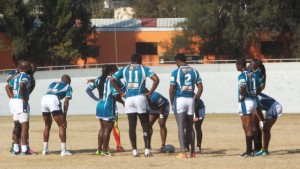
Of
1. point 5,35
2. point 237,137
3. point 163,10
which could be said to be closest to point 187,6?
point 5,35

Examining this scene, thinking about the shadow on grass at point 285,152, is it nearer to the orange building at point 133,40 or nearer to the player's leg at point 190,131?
the player's leg at point 190,131

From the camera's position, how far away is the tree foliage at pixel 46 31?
73812 millimetres

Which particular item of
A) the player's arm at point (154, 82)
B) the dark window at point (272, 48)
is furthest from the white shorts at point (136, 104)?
the dark window at point (272, 48)

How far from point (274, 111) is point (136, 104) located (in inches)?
123

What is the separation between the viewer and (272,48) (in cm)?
7938

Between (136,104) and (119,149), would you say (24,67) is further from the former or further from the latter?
(119,149)

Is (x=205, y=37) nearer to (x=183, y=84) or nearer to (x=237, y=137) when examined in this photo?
(x=237, y=137)

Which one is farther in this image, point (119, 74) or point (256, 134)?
point (256, 134)

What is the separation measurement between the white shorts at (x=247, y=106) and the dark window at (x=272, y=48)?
59.9 metres

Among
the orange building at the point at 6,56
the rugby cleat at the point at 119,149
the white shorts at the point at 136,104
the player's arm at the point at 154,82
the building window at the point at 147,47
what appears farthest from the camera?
the building window at the point at 147,47

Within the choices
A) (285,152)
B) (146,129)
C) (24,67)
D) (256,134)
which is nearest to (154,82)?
(146,129)

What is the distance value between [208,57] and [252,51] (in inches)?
153

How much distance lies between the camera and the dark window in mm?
79000

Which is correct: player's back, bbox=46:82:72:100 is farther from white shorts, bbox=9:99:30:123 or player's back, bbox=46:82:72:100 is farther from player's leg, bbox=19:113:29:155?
player's leg, bbox=19:113:29:155
